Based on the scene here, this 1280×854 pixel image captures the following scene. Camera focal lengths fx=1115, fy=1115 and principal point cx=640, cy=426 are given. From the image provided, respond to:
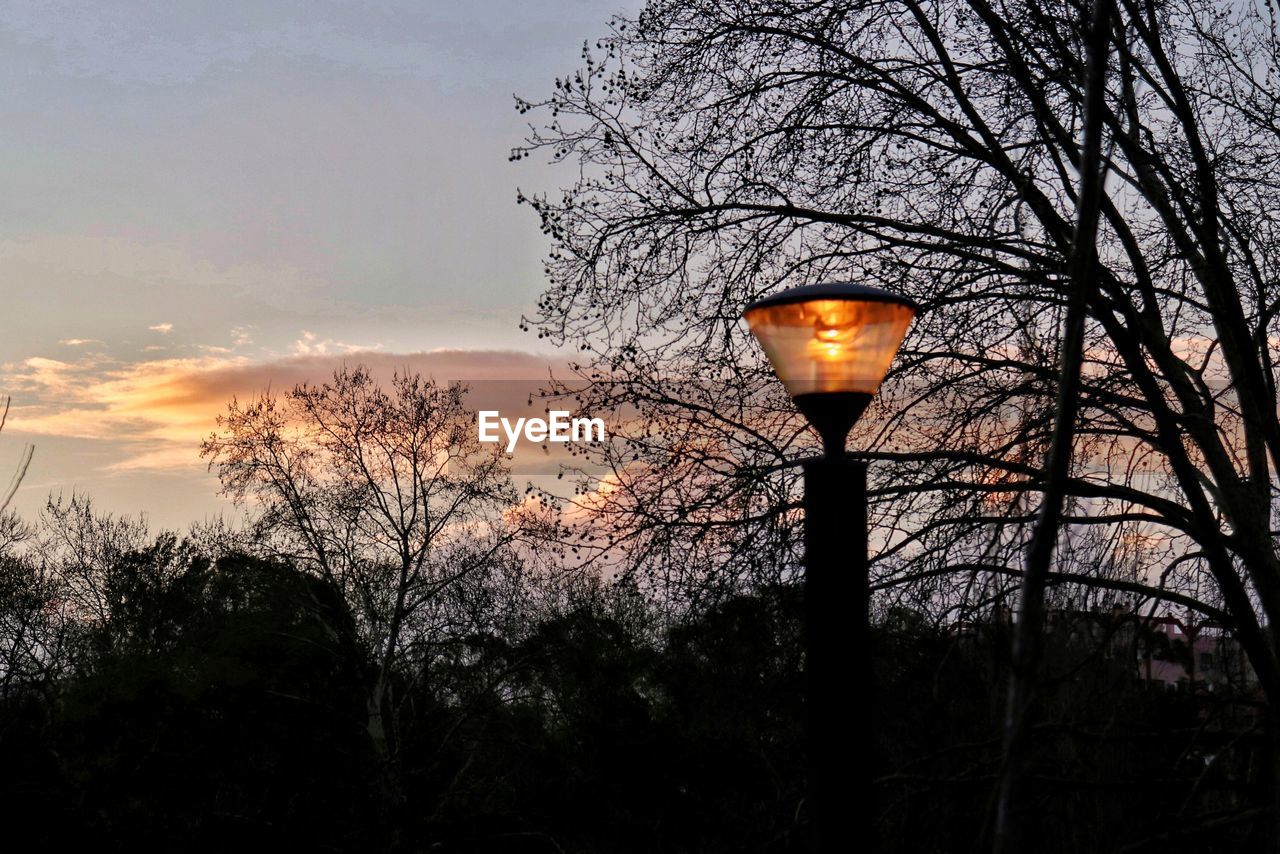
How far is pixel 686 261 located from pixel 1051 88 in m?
2.91

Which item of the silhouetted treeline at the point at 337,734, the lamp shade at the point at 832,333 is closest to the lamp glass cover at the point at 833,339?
the lamp shade at the point at 832,333

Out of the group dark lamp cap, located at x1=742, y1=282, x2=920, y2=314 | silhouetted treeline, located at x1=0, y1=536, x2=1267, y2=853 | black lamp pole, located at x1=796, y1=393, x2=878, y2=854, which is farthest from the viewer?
silhouetted treeline, located at x1=0, y1=536, x2=1267, y2=853

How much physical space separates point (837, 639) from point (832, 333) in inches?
40.2

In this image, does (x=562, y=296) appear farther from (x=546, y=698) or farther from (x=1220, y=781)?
(x=546, y=698)

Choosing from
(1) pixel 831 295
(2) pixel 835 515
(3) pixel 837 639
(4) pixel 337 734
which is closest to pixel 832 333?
(1) pixel 831 295

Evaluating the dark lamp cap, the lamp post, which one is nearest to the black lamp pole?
the lamp post

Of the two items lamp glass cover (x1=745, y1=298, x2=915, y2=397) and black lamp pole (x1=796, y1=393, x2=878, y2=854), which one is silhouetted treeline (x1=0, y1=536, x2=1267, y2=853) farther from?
lamp glass cover (x1=745, y1=298, x2=915, y2=397)

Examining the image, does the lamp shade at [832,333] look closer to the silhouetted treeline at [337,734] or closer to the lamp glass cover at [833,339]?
the lamp glass cover at [833,339]

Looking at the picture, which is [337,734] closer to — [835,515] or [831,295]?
[835,515]

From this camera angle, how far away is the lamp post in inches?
137

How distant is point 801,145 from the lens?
27.0 feet

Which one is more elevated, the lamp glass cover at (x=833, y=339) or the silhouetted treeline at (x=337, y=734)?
the lamp glass cover at (x=833, y=339)

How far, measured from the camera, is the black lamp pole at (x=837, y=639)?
345cm

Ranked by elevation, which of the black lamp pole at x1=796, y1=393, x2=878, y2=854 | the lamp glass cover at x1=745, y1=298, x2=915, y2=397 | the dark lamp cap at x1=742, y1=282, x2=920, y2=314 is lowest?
the black lamp pole at x1=796, y1=393, x2=878, y2=854
